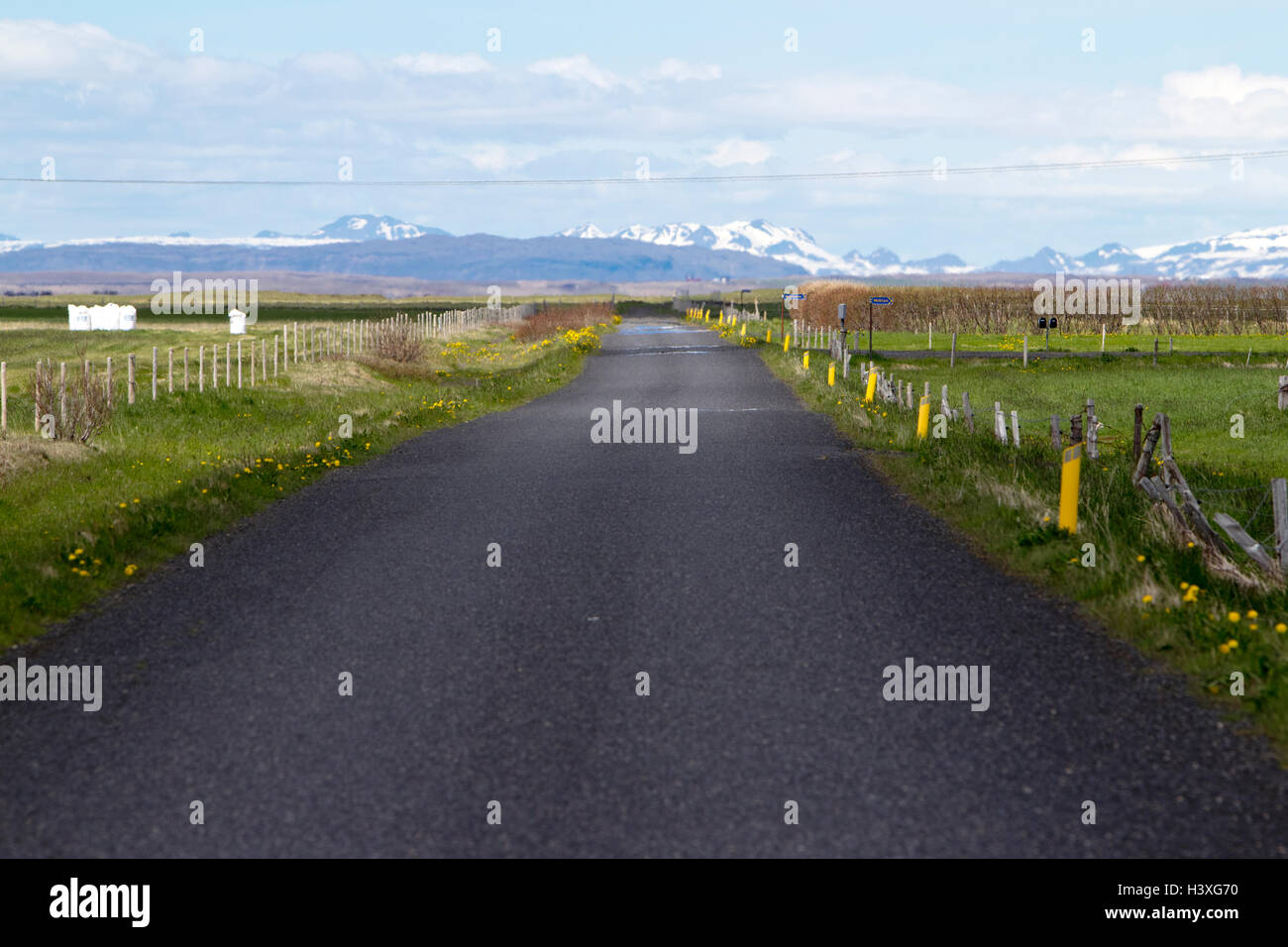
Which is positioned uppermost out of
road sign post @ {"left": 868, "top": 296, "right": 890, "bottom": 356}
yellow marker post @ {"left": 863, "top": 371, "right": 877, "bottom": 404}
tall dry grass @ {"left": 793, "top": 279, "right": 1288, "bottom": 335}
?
tall dry grass @ {"left": 793, "top": 279, "right": 1288, "bottom": 335}

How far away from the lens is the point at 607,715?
7.02 metres

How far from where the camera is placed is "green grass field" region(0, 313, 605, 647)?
35.7 feet

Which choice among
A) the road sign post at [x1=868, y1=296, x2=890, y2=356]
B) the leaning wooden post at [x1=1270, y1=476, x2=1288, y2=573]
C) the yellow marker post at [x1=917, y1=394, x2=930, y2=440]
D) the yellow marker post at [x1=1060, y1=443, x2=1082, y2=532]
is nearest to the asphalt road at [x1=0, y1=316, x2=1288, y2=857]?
the yellow marker post at [x1=1060, y1=443, x2=1082, y2=532]

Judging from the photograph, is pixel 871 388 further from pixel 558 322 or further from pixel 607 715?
pixel 558 322

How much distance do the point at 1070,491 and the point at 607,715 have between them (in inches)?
259

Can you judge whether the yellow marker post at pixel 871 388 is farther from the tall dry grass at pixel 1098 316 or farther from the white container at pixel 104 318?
the white container at pixel 104 318

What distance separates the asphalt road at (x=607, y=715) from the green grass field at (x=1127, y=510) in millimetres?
369

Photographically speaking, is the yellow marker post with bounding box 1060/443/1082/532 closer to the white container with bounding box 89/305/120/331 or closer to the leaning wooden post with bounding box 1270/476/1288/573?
the leaning wooden post with bounding box 1270/476/1288/573

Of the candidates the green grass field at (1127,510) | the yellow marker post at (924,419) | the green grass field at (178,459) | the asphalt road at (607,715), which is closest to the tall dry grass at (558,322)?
the green grass field at (178,459)

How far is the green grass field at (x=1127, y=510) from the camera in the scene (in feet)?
26.1

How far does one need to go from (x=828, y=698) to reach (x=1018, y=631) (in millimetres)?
2220

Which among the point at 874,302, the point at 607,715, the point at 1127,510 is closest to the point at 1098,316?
the point at 874,302

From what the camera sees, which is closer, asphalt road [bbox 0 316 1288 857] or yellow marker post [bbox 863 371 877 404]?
asphalt road [bbox 0 316 1288 857]

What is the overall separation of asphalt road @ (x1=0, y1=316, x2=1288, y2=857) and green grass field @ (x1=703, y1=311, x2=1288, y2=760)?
0.37 metres
